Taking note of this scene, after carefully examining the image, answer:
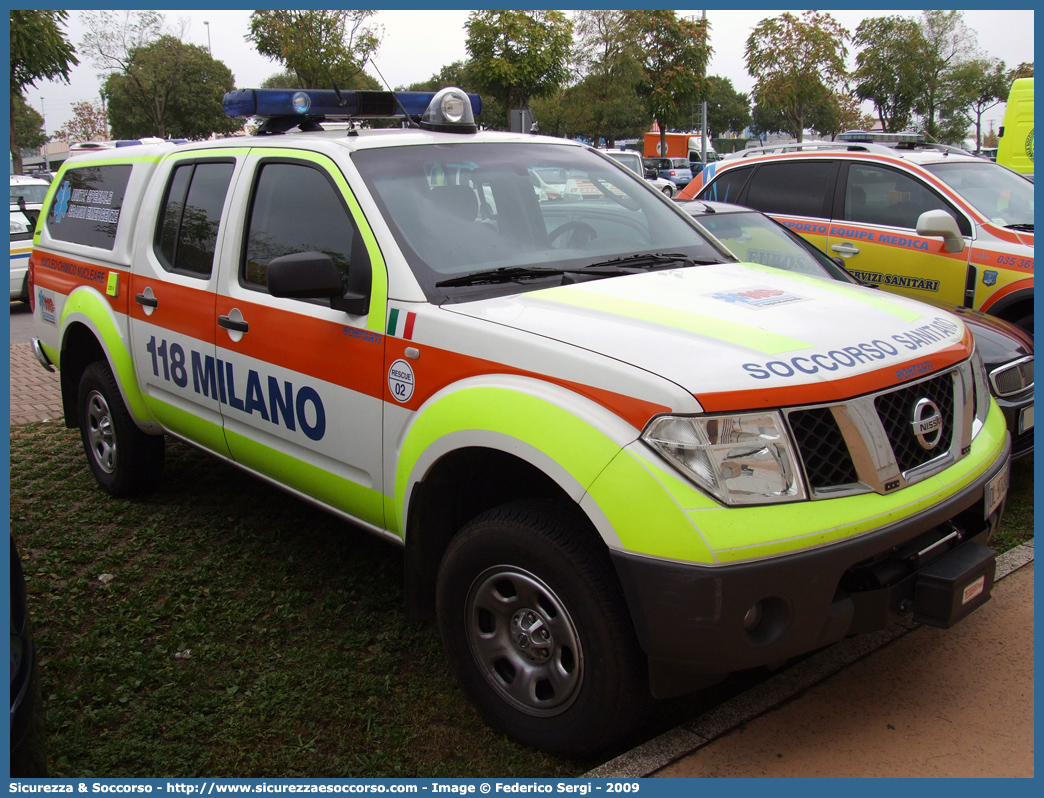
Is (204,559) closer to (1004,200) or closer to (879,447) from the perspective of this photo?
(879,447)

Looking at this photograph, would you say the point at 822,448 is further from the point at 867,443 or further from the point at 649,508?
the point at 649,508

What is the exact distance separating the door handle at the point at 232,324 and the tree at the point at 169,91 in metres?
35.0

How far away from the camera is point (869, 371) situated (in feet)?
8.34

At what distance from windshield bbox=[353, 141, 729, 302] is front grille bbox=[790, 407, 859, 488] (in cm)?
114

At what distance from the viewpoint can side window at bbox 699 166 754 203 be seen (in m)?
8.17

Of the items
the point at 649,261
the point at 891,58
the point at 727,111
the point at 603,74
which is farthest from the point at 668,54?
the point at 727,111

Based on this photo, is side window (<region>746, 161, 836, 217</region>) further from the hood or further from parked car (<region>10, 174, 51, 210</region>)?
parked car (<region>10, 174, 51, 210</region>)

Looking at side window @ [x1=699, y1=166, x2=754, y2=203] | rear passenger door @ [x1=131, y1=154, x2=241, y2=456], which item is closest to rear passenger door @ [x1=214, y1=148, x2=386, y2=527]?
rear passenger door @ [x1=131, y1=154, x2=241, y2=456]

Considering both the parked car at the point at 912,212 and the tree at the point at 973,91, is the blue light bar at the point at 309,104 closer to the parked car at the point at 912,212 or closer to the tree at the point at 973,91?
the parked car at the point at 912,212

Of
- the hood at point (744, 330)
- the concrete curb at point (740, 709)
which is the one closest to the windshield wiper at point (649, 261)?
the hood at point (744, 330)

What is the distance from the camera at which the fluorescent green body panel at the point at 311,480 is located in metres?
3.35

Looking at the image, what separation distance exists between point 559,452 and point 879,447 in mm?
913

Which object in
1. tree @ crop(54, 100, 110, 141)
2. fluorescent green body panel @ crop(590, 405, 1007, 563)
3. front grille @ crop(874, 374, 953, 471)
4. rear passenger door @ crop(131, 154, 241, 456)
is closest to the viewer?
fluorescent green body panel @ crop(590, 405, 1007, 563)

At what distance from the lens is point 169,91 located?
40.7 metres
